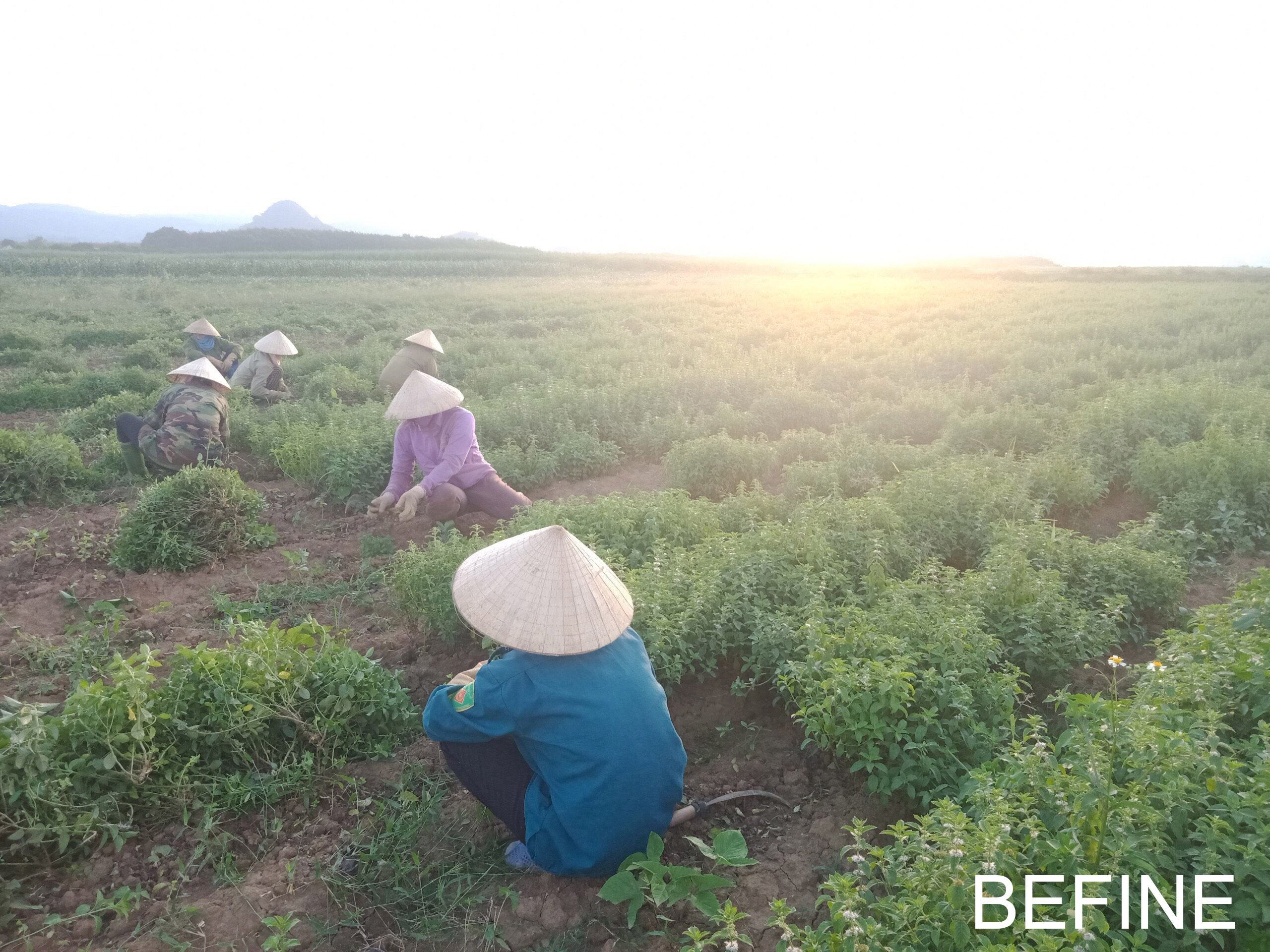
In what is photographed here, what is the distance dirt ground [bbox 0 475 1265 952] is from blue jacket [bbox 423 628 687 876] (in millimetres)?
292

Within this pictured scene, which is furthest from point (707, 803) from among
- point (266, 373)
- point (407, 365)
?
point (266, 373)

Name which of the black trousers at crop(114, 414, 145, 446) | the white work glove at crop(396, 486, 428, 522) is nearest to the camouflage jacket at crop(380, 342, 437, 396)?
the black trousers at crop(114, 414, 145, 446)

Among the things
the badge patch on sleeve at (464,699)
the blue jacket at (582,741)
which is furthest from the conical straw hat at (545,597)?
the badge patch on sleeve at (464,699)

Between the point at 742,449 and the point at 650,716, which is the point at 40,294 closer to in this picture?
the point at 742,449

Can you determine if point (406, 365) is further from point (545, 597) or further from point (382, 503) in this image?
point (545, 597)

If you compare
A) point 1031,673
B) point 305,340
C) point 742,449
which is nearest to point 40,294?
point 305,340

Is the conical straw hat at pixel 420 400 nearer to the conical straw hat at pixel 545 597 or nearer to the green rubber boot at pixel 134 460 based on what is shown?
the green rubber boot at pixel 134 460

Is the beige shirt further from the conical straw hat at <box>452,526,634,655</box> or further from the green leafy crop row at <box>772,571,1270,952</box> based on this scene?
the green leafy crop row at <box>772,571,1270,952</box>

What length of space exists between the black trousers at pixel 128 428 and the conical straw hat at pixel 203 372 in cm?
55

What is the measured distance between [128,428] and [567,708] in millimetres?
6407

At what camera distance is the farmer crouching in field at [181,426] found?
274 inches

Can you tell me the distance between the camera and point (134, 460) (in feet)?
23.9

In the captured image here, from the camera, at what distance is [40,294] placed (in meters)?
22.6

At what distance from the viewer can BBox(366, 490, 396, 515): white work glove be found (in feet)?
20.5
